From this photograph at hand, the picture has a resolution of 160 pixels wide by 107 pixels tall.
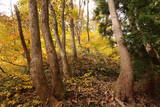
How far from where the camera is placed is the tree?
11.4 ft

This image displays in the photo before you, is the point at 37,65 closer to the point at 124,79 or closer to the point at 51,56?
the point at 51,56

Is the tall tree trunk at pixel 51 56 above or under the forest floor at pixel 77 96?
above

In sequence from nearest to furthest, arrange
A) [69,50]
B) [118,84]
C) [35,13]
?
1. [35,13]
2. [118,84]
3. [69,50]

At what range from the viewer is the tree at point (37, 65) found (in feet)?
11.4

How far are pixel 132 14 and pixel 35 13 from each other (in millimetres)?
3657

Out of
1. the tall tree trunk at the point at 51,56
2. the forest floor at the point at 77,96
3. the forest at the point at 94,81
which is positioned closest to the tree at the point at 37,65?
the forest at the point at 94,81

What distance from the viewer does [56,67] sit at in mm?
4098

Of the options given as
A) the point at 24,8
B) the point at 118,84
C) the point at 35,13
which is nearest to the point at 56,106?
the point at 118,84

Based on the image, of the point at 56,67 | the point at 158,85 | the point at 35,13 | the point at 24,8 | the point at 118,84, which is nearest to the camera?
the point at 35,13

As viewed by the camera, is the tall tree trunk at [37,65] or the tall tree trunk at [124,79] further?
the tall tree trunk at [124,79]

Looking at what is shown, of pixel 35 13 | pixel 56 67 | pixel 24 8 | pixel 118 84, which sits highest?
pixel 24 8

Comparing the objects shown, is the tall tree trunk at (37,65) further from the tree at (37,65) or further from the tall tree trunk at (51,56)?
the tall tree trunk at (51,56)

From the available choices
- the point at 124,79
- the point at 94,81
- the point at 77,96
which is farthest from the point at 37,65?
the point at 94,81

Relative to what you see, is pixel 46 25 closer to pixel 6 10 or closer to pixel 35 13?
pixel 35 13
